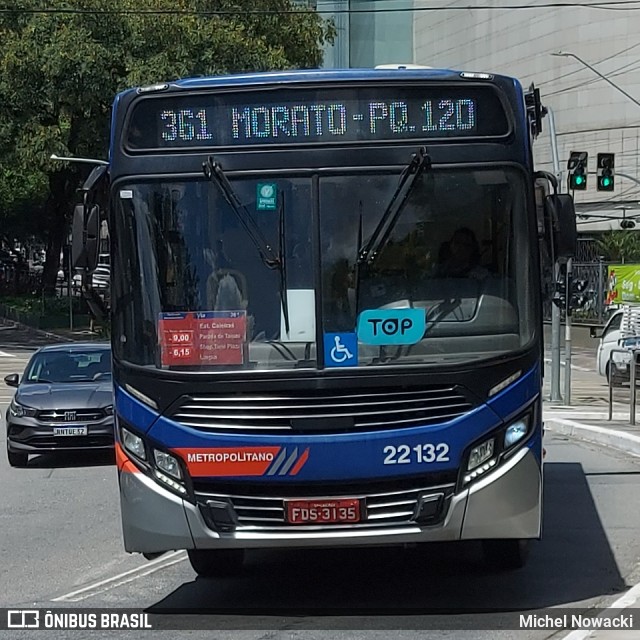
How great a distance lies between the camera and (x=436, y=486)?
714 cm

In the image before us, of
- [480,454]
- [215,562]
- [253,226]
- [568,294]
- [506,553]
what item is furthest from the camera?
[568,294]

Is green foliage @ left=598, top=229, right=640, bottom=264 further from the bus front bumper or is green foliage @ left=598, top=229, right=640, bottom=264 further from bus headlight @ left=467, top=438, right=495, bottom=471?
bus headlight @ left=467, top=438, right=495, bottom=471

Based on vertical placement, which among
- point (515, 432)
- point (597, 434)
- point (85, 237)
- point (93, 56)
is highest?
point (93, 56)

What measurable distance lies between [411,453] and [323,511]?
622 mm

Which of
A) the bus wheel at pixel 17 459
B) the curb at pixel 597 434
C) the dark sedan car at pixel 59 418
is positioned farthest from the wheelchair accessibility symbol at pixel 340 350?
the bus wheel at pixel 17 459

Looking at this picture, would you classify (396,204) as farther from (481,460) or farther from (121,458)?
(121,458)

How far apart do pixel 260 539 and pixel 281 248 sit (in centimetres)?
175

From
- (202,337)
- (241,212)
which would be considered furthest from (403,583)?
(241,212)

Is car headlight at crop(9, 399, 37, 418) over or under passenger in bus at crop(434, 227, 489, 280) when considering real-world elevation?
under

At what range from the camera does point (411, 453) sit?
7.07 m

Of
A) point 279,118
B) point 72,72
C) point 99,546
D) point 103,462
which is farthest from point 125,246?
point 72,72

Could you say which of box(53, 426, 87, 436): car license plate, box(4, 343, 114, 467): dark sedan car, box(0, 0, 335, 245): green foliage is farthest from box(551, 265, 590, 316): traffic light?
box(0, 0, 335, 245): green foliage

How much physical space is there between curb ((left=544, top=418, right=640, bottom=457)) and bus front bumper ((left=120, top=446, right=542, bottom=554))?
30.2 ft

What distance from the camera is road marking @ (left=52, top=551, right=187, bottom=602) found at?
8.32m
